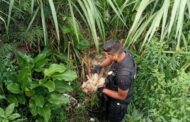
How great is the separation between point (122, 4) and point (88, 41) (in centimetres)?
59

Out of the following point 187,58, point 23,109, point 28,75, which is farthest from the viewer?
point 187,58

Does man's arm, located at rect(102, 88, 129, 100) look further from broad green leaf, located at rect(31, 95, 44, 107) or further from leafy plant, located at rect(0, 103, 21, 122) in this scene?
leafy plant, located at rect(0, 103, 21, 122)

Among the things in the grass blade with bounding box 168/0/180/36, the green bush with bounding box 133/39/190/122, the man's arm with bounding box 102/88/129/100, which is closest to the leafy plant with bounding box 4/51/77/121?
the man's arm with bounding box 102/88/129/100

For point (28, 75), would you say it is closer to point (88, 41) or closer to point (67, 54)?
point (67, 54)

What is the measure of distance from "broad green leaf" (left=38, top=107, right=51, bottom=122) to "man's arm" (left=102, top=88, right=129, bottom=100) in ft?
1.99

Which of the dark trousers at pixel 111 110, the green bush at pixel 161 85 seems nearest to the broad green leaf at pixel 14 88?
the dark trousers at pixel 111 110

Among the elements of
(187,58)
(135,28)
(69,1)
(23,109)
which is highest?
(69,1)

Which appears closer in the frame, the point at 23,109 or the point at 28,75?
the point at 28,75

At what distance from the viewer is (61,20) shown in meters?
5.16

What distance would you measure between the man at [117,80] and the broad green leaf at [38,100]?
63cm

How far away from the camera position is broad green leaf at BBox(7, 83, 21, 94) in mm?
4598

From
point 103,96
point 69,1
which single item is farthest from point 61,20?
point 103,96

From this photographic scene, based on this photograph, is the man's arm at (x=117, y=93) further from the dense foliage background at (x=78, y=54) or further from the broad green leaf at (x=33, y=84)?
the broad green leaf at (x=33, y=84)

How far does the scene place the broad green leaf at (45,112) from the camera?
15.1 feet
